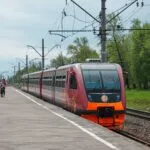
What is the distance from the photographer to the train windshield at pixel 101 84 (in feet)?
76.0

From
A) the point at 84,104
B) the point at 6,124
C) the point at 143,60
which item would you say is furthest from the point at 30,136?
the point at 143,60

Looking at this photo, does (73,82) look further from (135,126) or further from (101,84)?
(135,126)

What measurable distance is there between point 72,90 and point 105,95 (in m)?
2.59

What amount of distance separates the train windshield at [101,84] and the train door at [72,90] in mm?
712

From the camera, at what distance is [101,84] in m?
23.7

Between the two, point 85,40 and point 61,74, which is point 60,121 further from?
point 85,40

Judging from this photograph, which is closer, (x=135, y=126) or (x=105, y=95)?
(x=105, y=95)

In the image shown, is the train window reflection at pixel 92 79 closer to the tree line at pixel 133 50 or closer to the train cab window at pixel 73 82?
the train cab window at pixel 73 82

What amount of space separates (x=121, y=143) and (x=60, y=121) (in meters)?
7.11

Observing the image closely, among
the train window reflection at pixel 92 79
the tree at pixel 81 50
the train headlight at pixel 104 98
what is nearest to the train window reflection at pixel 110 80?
the train window reflection at pixel 92 79

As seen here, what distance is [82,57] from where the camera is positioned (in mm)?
136375

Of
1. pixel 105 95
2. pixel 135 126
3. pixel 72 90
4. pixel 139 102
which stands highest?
pixel 72 90

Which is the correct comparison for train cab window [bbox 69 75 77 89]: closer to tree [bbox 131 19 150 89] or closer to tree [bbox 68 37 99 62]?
tree [bbox 131 19 150 89]

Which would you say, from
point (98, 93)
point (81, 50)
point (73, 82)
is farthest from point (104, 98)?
point (81, 50)
